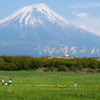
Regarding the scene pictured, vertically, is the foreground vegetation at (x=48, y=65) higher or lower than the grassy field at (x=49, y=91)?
higher

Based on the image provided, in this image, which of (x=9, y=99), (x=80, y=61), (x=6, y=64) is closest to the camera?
(x=9, y=99)

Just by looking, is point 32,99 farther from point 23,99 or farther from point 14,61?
point 14,61

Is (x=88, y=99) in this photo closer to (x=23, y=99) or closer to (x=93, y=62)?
(x=23, y=99)

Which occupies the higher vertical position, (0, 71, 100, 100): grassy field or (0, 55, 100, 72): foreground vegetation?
(0, 55, 100, 72): foreground vegetation

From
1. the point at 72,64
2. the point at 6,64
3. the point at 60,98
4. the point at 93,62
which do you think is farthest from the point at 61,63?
the point at 60,98

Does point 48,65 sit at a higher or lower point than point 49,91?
higher

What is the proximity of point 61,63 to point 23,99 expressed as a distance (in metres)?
51.0

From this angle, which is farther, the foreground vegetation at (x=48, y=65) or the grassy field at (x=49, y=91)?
the foreground vegetation at (x=48, y=65)

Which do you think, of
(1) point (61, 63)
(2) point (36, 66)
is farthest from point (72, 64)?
(2) point (36, 66)

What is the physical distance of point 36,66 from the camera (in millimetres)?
64188

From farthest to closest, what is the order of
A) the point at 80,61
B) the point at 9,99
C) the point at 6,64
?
the point at 80,61 → the point at 6,64 → the point at 9,99

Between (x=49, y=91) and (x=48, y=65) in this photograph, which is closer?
(x=49, y=91)

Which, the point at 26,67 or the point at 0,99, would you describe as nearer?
the point at 0,99

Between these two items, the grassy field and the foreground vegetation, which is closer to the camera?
the grassy field
